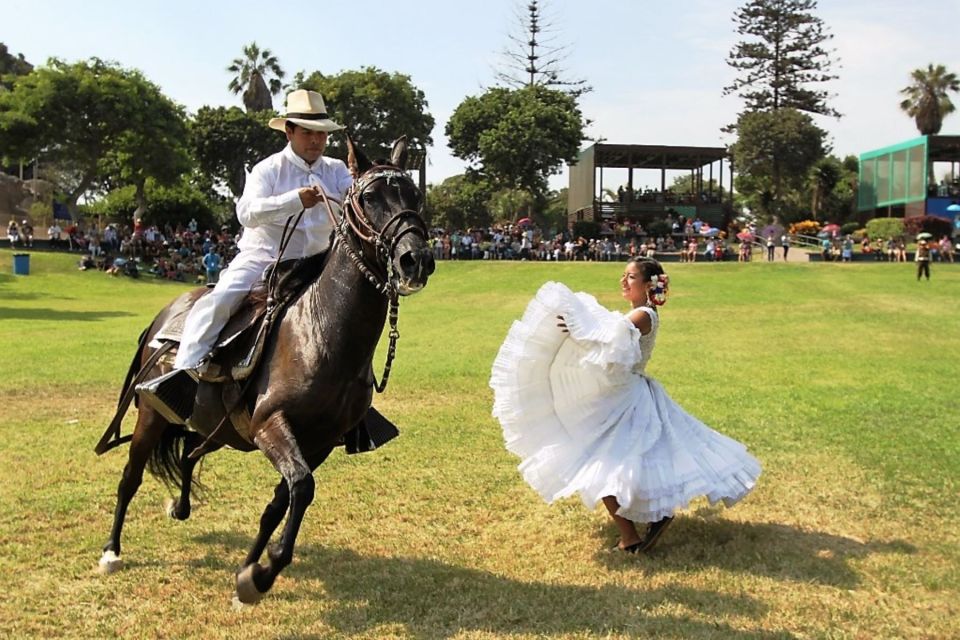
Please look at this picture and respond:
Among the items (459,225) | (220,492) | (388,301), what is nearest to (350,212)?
(388,301)

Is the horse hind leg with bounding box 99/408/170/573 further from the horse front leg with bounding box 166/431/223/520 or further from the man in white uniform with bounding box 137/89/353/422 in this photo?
the man in white uniform with bounding box 137/89/353/422

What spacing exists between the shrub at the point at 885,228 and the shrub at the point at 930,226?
742 millimetres

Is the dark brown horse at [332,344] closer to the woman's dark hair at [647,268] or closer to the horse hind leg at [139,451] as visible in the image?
the horse hind leg at [139,451]

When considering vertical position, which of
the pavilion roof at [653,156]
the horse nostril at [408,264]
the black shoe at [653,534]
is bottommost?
the black shoe at [653,534]

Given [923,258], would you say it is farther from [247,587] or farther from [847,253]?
[247,587]

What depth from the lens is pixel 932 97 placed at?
75.2m

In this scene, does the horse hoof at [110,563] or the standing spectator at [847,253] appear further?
the standing spectator at [847,253]

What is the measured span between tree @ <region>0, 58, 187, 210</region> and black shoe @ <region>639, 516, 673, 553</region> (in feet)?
151

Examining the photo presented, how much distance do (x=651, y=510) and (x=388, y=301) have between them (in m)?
2.39

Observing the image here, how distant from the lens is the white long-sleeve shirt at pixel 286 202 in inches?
205

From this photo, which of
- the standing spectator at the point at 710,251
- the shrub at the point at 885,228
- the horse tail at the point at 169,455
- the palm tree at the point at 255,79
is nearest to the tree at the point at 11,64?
the palm tree at the point at 255,79

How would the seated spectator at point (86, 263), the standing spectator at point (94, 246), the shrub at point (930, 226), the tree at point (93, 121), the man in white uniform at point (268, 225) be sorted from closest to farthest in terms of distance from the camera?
the man in white uniform at point (268, 225) → the seated spectator at point (86, 263) → the standing spectator at point (94, 246) → the tree at point (93, 121) → the shrub at point (930, 226)

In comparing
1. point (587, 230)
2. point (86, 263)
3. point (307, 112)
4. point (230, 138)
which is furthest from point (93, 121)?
point (307, 112)

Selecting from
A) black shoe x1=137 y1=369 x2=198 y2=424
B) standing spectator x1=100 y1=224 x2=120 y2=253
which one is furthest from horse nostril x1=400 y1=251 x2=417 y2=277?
standing spectator x1=100 y1=224 x2=120 y2=253
